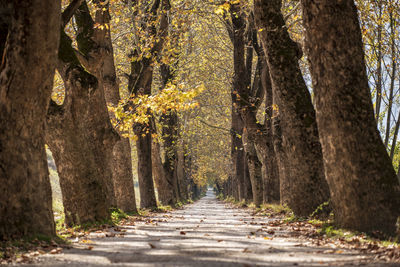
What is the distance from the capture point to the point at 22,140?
769 cm

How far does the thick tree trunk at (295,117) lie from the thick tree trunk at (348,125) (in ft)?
10.1

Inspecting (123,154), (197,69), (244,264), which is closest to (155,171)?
(197,69)

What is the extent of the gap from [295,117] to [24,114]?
22.3ft

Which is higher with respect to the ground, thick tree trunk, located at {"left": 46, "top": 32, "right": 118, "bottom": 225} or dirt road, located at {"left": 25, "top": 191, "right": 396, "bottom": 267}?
thick tree trunk, located at {"left": 46, "top": 32, "right": 118, "bottom": 225}

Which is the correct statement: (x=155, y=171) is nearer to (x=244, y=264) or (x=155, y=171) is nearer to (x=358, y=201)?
(x=358, y=201)

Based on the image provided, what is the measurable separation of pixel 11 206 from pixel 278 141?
11.7m

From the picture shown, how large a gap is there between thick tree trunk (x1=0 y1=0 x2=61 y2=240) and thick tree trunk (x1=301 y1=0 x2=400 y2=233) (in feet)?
15.4

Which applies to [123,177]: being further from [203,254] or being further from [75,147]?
[203,254]

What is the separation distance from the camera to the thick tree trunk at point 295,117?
1222 cm

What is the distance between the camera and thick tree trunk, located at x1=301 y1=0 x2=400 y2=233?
8.19 m

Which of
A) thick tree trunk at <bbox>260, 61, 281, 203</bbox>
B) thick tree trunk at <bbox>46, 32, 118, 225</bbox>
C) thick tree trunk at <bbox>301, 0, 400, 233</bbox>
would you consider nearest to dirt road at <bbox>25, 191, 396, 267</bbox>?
thick tree trunk at <bbox>301, 0, 400, 233</bbox>

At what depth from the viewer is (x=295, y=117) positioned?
12.2 metres

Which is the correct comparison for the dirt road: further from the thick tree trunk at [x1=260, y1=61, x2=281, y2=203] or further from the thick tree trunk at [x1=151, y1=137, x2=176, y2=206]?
the thick tree trunk at [x1=151, y1=137, x2=176, y2=206]

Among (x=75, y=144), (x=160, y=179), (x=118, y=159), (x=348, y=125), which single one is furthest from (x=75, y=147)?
(x=160, y=179)
